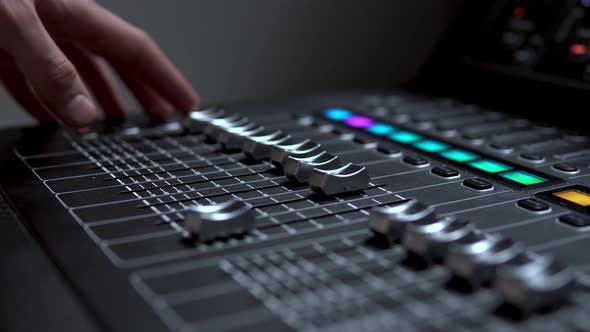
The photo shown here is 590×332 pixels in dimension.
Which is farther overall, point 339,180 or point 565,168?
point 565,168

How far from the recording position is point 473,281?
498mm

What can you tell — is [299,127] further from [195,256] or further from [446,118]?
[195,256]

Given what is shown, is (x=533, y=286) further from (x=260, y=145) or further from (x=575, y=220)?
(x=260, y=145)

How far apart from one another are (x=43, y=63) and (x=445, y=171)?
1.77 feet

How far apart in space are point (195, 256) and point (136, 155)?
381 mm

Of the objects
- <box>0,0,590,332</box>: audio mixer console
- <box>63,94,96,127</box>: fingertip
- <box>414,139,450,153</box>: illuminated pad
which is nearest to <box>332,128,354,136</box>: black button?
<box>0,0,590,332</box>: audio mixer console

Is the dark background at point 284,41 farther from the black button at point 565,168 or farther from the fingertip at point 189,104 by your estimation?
the black button at point 565,168

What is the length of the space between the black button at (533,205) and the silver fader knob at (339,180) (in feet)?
0.52

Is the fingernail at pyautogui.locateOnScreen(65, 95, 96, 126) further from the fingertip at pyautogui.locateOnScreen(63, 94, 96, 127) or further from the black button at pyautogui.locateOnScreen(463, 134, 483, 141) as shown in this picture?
the black button at pyautogui.locateOnScreen(463, 134, 483, 141)

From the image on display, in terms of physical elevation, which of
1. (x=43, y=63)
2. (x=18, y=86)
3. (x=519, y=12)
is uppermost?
(x=519, y=12)

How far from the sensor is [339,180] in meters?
0.73

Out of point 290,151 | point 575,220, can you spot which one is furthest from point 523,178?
point 290,151

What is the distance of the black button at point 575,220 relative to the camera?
2.11 feet

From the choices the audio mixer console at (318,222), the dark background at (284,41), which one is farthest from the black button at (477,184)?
the dark background at (284,41)
